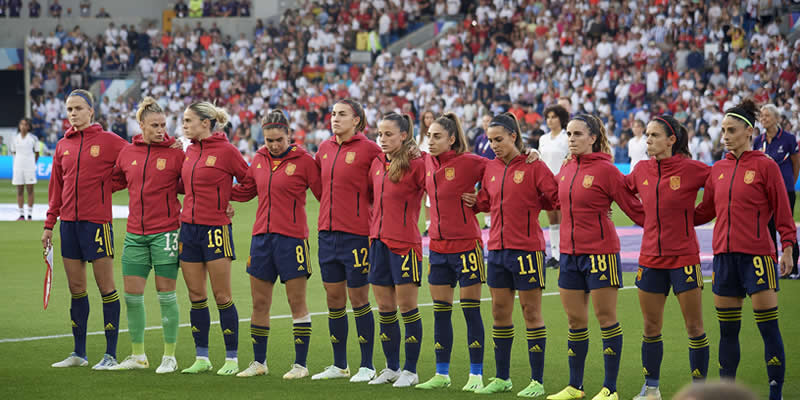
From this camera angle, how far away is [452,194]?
7.74m

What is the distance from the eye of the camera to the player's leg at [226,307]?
8.16 metres

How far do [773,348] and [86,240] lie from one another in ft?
17.6

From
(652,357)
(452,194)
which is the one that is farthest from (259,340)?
(652,357)

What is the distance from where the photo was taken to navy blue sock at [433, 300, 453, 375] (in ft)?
25.2

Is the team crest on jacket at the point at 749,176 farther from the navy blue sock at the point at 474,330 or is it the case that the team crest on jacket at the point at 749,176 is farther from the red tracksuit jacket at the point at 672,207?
the navy blue sock at the point at 474,330

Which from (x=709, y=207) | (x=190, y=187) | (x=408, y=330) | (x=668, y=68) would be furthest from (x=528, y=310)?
(x=668, y=68)

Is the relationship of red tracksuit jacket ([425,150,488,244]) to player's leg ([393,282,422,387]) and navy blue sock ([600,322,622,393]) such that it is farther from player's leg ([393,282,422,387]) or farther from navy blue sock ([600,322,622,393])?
navy blue sock ([600,322,622,393])

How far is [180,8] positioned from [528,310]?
3833 centimetres

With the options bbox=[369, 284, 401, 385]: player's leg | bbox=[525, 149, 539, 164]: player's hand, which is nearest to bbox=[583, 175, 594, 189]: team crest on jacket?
bbox=[525, 149, 539, 164]: player's hand

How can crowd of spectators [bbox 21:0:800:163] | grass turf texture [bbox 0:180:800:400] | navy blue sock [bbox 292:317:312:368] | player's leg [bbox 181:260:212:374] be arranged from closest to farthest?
grass turf texture [bbox 0:180:800:400]
navy blue sock [bbox 292:317:312:368]
player's leg [bbox 181:260:212:374]
crowd of spectators [bbox 21:0:800:163]

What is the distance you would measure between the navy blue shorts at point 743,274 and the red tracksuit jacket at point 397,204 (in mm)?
2245

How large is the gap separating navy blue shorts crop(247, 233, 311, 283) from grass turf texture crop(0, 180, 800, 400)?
832mm

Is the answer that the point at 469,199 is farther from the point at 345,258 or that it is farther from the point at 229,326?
the point at 229,326

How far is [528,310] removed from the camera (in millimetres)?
7359
